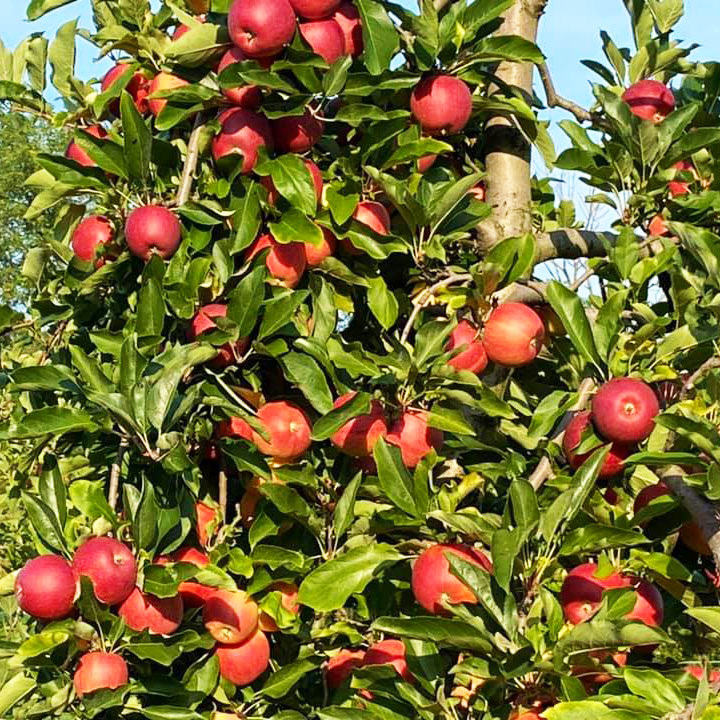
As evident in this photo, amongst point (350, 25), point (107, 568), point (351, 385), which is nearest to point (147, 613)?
point (107, 568)

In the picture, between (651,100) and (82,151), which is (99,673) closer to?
(82,151)

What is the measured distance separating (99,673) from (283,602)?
1.00 ft

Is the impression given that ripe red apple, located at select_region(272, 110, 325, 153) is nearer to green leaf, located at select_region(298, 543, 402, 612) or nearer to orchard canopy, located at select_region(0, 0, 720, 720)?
orchard canopy, located at select_region(0, 0, 720, 720)

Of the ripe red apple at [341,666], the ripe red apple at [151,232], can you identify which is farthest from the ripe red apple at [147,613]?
the ripe red apple at [151,232]

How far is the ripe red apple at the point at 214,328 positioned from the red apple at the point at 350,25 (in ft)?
1.41

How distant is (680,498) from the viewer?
1.38m

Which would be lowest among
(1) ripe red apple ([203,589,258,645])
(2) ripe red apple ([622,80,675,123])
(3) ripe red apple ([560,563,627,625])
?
(1) ripe red apple ([203,589,258,645])

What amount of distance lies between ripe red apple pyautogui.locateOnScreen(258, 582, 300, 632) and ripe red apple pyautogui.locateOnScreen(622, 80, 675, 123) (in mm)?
965

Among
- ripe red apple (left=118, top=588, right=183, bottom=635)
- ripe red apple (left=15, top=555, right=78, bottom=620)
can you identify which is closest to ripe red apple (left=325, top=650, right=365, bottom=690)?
ripe red apple (left=118, top=588, right=183, bottom=635)

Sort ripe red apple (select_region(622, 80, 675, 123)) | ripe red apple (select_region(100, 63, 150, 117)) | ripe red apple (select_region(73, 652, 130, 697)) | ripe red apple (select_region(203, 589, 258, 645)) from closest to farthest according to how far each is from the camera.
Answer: ripe red apple (select_region(73, 652, 130, 697)), ripe red apple (select_region(203, 589, 258, 645)), ripe red apple (select_region(100, 63, 150, 117)), ripe red apple (select_region(622, 80, 675, 123))

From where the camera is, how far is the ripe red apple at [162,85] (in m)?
1.67

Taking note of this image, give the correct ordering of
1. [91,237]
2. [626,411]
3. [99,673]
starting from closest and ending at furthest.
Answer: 1. [99,673]
2. [626,411]
3. [91,237]

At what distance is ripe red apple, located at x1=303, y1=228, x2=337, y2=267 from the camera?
1.64 m

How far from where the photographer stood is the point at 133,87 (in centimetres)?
179
